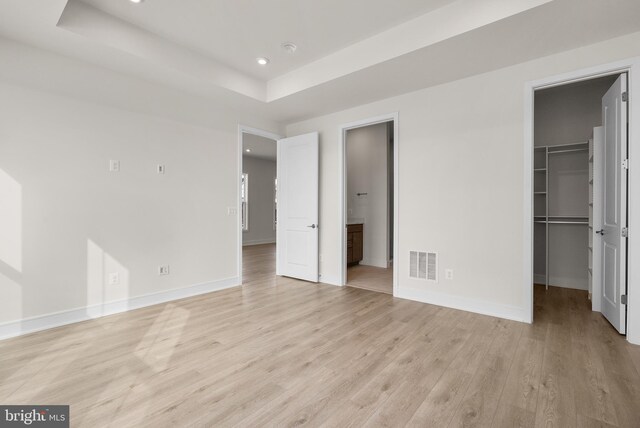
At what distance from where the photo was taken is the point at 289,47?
3314mm

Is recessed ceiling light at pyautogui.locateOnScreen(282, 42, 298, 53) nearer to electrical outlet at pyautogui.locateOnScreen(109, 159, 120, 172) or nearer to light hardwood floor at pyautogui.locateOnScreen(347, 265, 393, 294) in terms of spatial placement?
electrical outlet at pyautogui.locateOnScreen(109, 159, 120, 172)

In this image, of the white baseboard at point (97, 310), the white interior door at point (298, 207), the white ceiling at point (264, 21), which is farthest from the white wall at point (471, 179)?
the white baseboard at point (97, 310)

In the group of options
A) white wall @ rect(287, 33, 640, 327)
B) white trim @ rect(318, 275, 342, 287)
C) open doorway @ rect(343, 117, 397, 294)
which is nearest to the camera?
white wall @ rect(287, 33, 640, 327)

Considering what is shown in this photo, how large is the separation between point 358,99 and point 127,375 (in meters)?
3.86

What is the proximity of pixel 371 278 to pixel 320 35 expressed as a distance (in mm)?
3601

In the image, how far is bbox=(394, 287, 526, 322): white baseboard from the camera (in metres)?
3.16

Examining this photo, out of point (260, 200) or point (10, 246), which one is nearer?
point (10, 246)

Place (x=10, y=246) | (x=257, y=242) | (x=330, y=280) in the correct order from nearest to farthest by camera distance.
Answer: (x=10, y=246) < (x=330, y=280) < (x=257, y=242)

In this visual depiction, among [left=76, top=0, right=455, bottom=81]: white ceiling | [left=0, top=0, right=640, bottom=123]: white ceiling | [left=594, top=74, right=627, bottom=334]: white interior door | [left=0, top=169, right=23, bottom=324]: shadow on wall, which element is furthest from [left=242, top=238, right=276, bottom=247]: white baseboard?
[left=594, top=74, right=627, bottom=334]: white interior door

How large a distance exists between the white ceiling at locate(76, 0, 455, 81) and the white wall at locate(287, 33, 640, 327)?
1.19 m

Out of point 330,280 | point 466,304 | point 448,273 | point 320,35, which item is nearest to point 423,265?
point 448,273

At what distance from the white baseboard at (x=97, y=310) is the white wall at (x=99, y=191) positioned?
1cm

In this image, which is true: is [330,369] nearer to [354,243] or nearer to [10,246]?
[10,246]

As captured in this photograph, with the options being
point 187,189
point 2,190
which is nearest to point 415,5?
point 187,189
